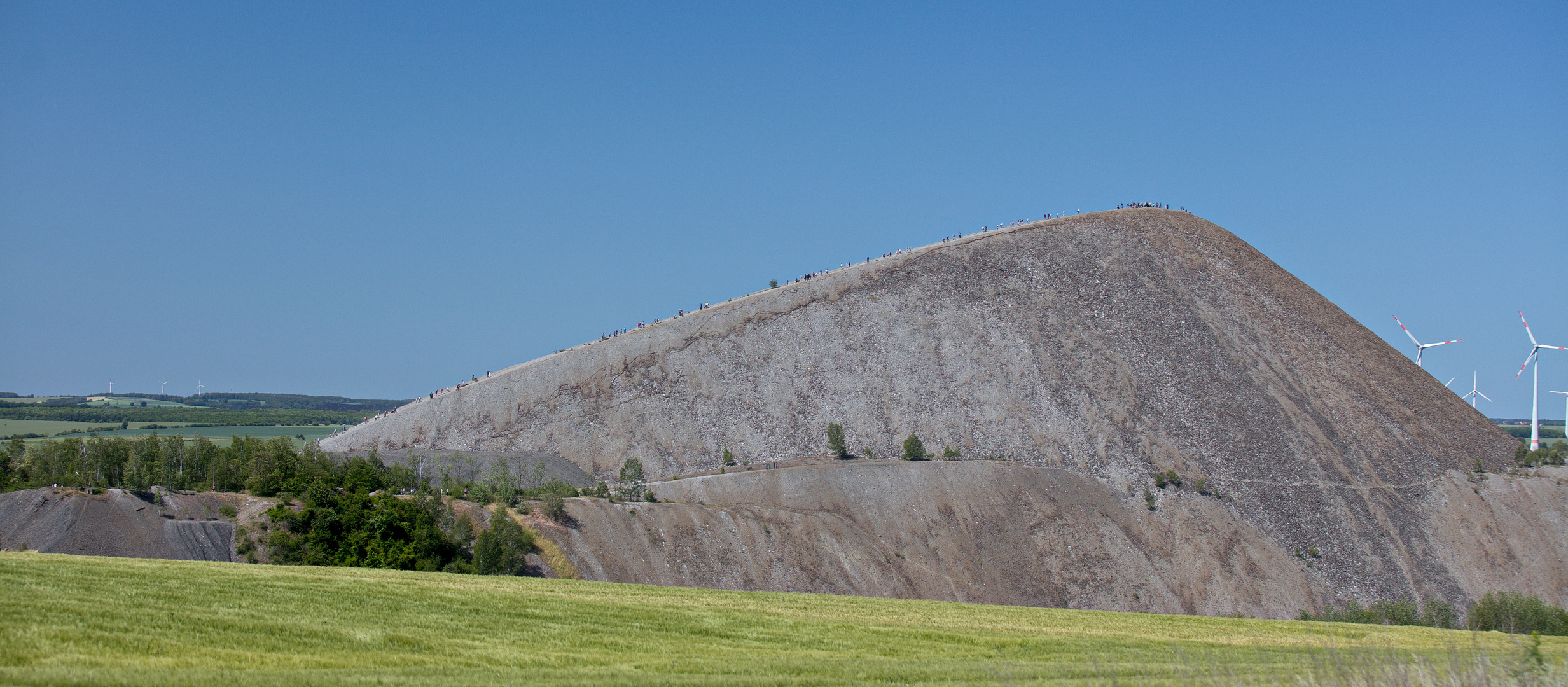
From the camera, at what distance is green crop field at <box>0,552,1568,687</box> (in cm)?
1510

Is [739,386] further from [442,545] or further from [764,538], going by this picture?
[442,545]

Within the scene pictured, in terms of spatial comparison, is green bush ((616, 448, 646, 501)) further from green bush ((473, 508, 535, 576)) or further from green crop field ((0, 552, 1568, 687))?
green crop field ((0, 552, 1568, 687))

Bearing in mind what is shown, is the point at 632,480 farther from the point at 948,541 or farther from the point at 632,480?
the point at 948,541

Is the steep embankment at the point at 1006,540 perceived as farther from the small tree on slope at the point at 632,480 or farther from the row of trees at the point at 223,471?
the row of trees at the point at 223,471

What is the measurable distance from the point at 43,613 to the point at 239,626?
9.61ft

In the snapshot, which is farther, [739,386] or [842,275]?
[842,275]

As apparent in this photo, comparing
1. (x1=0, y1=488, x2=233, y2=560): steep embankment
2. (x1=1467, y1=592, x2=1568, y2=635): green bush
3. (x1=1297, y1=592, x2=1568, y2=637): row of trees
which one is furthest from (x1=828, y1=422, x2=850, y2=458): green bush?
(x1=0, y1=488, x2=233, y2=560): steep embankment

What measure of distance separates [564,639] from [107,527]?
44.1 metres

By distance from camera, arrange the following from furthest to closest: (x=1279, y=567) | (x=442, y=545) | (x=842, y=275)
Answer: (x=842, y=275) → (x=1279, y=567) → (x=442, y=545)

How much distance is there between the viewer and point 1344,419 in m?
92.6

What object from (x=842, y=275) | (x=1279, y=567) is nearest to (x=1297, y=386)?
(x=1279, y=567)

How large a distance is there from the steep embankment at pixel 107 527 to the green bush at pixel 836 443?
46.7 meters

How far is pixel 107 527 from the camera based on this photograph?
171 feet

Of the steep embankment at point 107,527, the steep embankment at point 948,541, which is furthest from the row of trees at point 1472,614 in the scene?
the steep embankment at point 107,527
